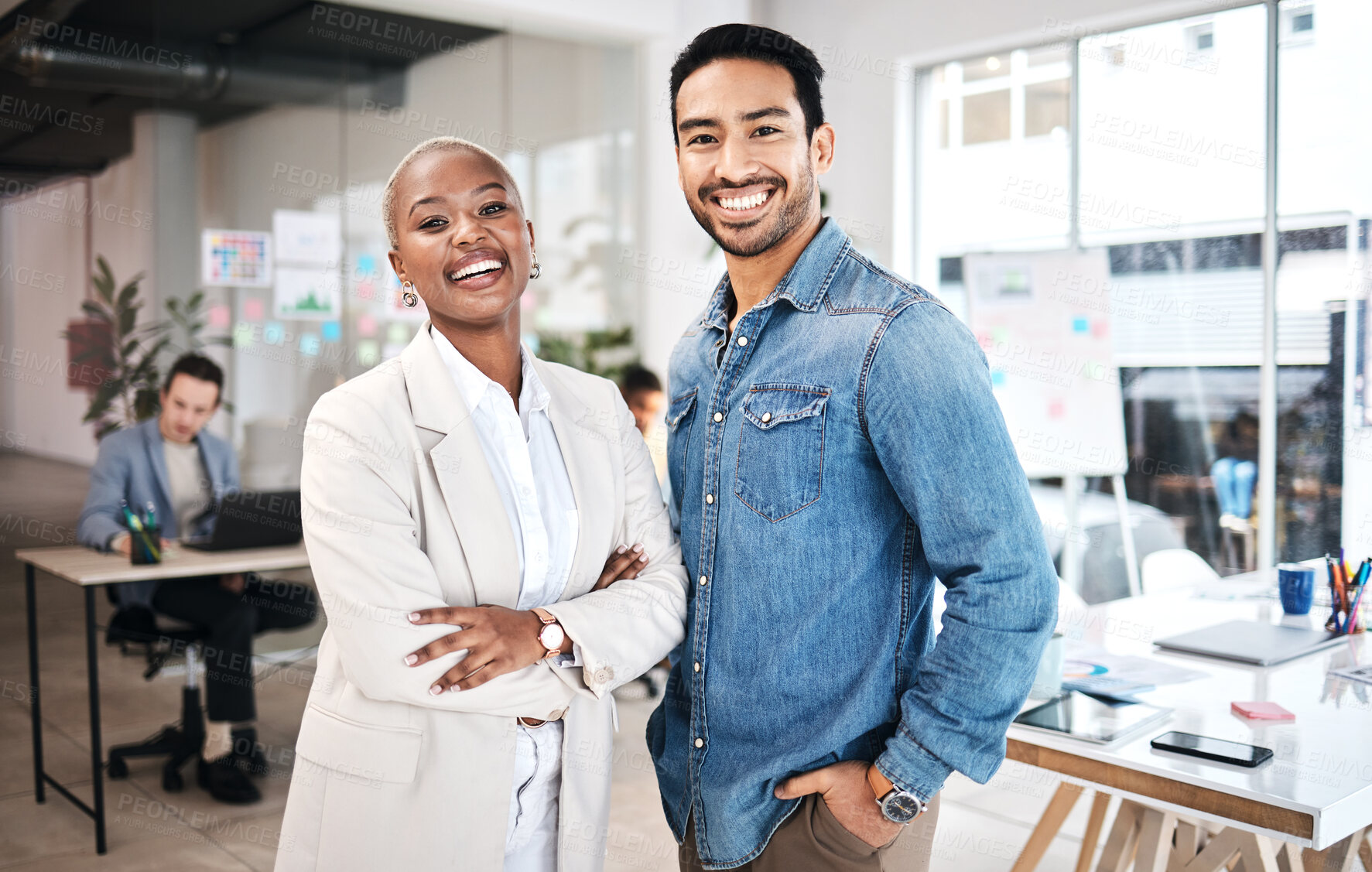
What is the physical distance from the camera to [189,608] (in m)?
4.03

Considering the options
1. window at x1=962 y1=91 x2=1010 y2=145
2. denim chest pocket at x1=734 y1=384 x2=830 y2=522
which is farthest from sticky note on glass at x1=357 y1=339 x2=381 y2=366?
denim chest pocket at x1=734 y1=384 x2=830 y2=522

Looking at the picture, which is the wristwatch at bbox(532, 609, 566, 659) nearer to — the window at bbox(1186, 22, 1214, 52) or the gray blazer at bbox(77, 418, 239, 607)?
the gray blazer at bbox(77, 418, 239, 607)

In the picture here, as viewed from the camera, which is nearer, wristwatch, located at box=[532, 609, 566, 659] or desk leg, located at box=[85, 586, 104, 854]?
wristwatch, located at box=[532, 609, 566, 659]

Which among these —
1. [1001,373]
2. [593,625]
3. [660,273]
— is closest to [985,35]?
[1001,373]

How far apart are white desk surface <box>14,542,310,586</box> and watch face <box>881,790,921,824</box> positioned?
2.63 meters

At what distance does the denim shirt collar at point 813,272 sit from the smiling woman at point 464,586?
42 centimetres

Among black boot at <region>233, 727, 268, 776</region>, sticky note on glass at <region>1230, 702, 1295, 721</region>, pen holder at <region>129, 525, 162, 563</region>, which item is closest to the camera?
sticky note on glass at <region>1230, 702, 1295, 721</region>

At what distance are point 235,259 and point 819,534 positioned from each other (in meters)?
4.38

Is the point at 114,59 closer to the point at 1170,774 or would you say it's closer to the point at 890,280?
the point at 890,280

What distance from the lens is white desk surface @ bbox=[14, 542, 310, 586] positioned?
3.57 m

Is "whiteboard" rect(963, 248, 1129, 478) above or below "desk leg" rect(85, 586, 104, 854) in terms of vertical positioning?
above

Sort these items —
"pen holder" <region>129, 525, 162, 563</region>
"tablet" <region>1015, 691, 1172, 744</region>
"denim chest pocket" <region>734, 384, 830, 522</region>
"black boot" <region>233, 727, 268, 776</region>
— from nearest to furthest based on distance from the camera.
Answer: "denim chest pocket" <region>734, 384, 830, 522</region>, "tablet" <region>1015, 691, 1172, 744</region>, "pen holder" <region>129, 525, 162, 563</region>, "black boot" <region>233, 727, 268, 776</region>

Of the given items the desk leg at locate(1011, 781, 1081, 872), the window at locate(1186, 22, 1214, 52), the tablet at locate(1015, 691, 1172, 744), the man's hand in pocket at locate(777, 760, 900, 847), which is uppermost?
the window at locate(1186, 22, 1214, 52)

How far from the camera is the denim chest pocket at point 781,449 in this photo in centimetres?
150
